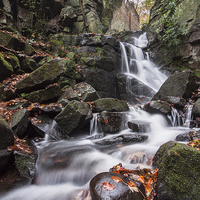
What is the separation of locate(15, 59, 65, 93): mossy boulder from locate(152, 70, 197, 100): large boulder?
5.40 meters

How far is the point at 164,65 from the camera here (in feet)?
38.1

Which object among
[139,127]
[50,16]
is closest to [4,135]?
[139,127]

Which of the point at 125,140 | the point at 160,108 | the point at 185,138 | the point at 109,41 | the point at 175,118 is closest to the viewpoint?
the point at 185,138

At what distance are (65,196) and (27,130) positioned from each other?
3029mm

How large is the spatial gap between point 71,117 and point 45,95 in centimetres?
206

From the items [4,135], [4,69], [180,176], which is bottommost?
[180,176]

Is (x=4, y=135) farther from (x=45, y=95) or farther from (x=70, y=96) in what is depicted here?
(x=70, y=96)

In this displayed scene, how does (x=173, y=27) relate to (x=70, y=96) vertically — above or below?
above

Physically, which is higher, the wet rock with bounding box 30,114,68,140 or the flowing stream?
the wet rock with bounding box 30,114,68,140

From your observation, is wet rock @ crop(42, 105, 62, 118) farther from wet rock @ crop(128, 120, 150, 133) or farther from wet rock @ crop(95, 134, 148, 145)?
wet rock @ crop(128, 120, 150, 133)

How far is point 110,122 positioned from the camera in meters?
5.01

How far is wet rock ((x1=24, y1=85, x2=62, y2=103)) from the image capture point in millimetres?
5594

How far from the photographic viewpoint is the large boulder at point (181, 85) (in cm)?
618

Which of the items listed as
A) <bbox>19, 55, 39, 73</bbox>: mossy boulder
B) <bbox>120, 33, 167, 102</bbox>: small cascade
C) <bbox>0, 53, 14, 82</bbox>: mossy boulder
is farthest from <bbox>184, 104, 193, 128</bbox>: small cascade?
<bbox>19, 55, 39, 73</bbox>: mossy boulder
